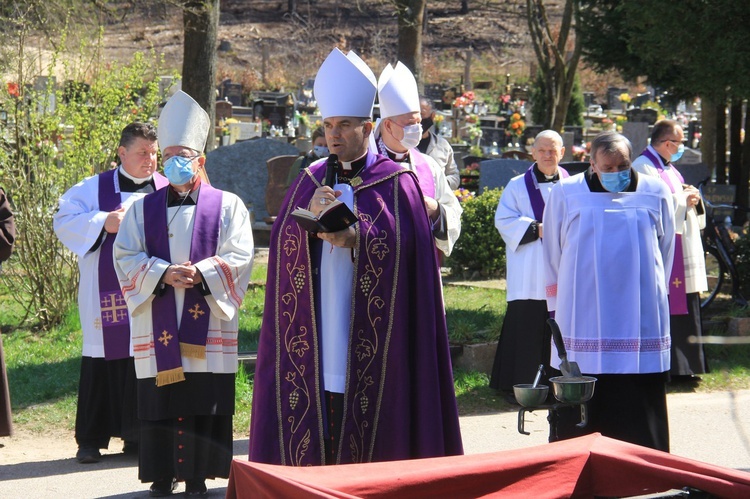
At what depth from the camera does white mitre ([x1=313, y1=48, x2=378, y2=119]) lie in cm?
488

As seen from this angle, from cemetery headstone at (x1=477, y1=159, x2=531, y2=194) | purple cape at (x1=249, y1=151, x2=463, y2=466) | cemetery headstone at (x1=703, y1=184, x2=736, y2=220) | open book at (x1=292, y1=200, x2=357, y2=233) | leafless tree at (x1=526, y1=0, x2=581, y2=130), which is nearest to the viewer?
open book at (x1=292, y1=200, x2=357, y2=233)

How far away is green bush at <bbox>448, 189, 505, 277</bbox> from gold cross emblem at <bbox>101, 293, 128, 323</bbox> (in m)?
6.33

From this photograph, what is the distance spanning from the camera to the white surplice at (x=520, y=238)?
26.8 feet

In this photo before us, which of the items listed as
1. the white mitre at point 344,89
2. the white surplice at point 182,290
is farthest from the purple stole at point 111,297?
the white mitre at point 344,89

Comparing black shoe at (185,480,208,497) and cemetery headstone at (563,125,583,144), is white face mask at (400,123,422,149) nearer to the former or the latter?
black shoe at (185,480,208,497)

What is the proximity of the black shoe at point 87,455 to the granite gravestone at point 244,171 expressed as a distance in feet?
31.3

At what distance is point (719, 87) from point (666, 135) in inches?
95.3

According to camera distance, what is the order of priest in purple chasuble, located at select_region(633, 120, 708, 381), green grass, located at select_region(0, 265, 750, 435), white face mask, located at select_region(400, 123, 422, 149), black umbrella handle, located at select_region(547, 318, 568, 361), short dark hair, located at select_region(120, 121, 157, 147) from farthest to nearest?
priest in purple chasuble, located at select_region(633, 120, 708, 381)
green grass, located at select_region(0, 265, 750, 435)
short dark hair, located at select_region(120, 121, 157, 147)
white face mask, located at select_region(400, 123, 422, 149)
black umbrella handle, located at select_region(547, 318, 568, 361)

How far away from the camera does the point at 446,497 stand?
11.0 feet

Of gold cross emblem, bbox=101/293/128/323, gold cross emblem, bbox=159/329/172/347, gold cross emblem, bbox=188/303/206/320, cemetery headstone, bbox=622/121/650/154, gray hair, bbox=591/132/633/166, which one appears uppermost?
cemetery headstone, bbox=622/121/650/154

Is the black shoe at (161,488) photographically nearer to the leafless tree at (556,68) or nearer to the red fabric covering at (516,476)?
the red fabric covering at (516,476)

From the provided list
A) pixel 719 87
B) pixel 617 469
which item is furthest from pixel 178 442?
pixel 719 87

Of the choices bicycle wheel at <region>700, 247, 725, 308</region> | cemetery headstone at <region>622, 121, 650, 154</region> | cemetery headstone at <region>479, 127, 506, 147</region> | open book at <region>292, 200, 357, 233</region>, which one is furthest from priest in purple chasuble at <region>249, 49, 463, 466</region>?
cemetery headstone at <region>479, 127, 506, 147</region>

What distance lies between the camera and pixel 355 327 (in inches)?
190
